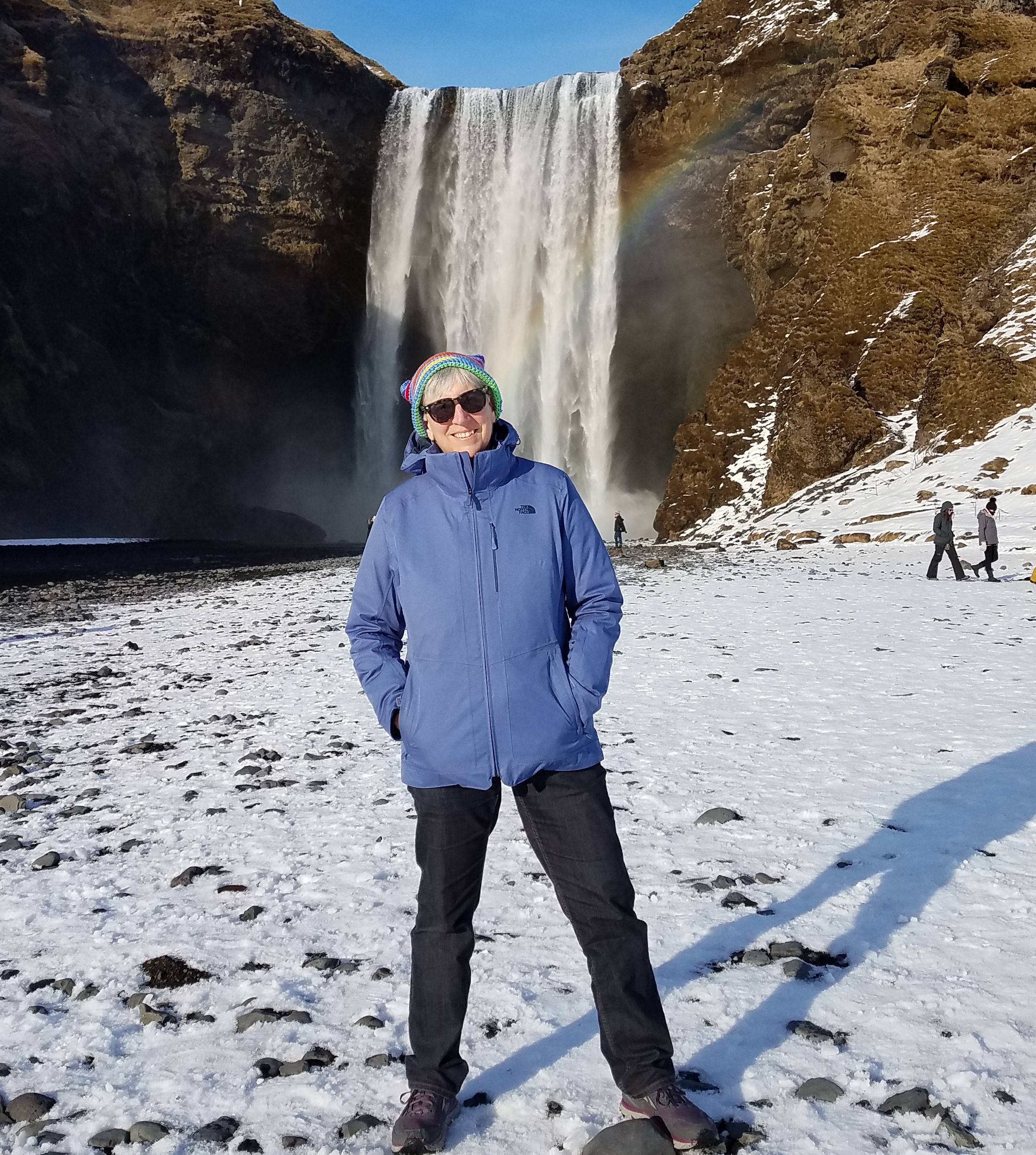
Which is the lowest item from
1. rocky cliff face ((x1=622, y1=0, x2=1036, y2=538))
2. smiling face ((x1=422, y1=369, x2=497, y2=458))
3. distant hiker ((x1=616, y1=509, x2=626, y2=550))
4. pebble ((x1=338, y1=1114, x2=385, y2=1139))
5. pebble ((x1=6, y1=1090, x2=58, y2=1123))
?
pebble ((x1=6, y1=1090, x2=58, y2=1123))

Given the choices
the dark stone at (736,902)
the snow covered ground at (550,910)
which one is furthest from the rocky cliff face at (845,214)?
the dark stone at (736,902)

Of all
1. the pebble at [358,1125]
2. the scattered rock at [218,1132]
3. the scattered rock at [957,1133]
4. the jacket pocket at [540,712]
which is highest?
the jacket pocket at [540,712]

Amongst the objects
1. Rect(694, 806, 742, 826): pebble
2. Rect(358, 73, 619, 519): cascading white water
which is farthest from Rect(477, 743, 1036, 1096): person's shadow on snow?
Rect(358, 73, 619, 519): cascading white water

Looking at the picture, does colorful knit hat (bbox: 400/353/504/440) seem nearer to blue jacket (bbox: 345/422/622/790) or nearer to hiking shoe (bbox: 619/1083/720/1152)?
blue jacket (bbox: 345/422/622/790)

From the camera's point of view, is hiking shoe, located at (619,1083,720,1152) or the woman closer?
hiking shoe, located at (619,1083,720,1152)

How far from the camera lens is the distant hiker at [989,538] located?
60.4 ft

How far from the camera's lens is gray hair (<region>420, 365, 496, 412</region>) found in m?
3.13

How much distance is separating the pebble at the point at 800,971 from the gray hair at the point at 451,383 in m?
2.74

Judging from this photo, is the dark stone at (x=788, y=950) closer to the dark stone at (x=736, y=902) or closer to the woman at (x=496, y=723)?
the dark stone at (x=736, y=902)

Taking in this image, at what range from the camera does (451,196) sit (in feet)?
185

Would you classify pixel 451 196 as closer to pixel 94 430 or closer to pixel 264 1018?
pixel 94 430

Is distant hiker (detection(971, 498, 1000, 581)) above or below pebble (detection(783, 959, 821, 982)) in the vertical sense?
above

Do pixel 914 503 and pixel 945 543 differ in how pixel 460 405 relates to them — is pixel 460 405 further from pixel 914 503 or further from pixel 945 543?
pixel 914 503

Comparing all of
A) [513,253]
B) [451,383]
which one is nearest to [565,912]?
[451,383]
